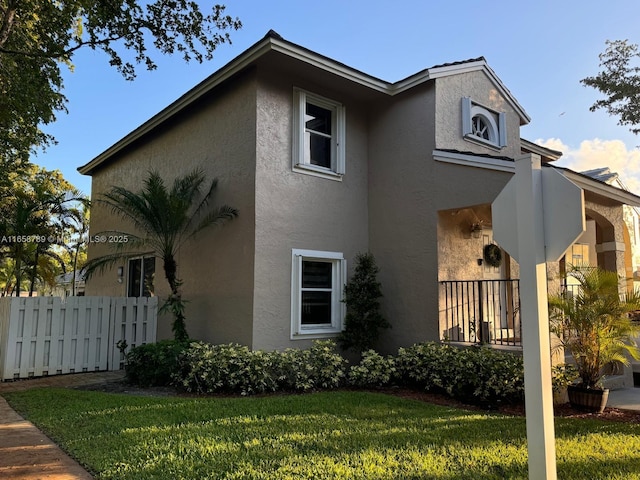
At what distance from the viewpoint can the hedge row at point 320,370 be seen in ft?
24.1

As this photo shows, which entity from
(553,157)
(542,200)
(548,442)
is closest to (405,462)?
(548,442)

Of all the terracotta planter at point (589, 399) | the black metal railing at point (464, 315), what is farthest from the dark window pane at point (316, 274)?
the terracotta planter at point (589, 399)

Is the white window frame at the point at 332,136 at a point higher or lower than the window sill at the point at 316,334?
higher

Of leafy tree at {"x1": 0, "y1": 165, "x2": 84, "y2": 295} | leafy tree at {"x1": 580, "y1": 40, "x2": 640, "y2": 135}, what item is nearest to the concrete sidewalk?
leafy tree at {"x1": 0, "y1": 165, "x2": 84, "y2": 295}

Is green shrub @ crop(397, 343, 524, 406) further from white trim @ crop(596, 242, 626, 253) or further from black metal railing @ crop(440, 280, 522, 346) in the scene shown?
white trim @ crop(596, 242, 626, 253)

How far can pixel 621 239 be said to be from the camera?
997cm

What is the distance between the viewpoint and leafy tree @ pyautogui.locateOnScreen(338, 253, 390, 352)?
9.10 meters

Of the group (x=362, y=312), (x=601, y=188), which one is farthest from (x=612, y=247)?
(x=362, y=312)

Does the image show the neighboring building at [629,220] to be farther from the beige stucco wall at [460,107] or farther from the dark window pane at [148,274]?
the dark window pane at [148,274]

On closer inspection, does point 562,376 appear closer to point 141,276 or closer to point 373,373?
point 373,373

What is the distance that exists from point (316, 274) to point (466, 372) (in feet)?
11.5

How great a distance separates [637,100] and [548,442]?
17.0m

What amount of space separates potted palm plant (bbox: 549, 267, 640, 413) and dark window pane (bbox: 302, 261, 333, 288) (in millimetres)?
4243

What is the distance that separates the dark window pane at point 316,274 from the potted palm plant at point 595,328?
4243 millimetres
